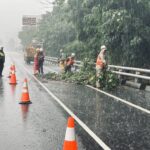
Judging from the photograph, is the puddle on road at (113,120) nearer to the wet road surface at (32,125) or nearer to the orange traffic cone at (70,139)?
the wet road surface at (32,125)

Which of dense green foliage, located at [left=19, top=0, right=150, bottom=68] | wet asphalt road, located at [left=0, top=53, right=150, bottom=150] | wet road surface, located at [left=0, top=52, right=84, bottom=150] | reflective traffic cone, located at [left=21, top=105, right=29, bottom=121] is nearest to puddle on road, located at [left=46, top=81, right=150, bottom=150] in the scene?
wet asphalt road, located at [left=0, top=53, right=150, bottom=150]

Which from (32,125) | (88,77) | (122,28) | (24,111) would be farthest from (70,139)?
(122,28)

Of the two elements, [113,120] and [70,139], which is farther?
[113,120]

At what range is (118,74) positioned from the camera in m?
22.3

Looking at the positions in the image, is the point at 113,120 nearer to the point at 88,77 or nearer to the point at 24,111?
the point at 24,111

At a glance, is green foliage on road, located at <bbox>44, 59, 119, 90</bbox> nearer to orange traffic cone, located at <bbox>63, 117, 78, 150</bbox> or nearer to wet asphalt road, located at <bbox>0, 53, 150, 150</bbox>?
wet asphalt road, located at <bbox>0, 53, 150, 150</bbox>

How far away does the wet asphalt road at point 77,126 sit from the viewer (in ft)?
25.8

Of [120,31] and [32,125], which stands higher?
[120,31]

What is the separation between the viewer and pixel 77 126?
31.4 feet

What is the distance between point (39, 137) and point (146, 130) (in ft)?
7.91

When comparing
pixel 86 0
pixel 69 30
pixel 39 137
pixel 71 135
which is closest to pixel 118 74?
pixel 86 0

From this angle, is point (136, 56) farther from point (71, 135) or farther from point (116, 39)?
point (71, 135)

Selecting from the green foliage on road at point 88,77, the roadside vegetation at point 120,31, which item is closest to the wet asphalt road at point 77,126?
the green foliage on road at point 88,77

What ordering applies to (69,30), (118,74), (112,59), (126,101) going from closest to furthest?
(126,101) < (118,74) < (112,59) < (69,30)
